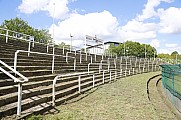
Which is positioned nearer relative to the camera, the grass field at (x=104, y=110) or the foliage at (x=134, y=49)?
the grass field at (x=104, y=110)

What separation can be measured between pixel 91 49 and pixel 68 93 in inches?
562

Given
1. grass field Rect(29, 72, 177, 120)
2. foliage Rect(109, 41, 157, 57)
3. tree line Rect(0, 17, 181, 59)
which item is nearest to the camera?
grass field Rect(29, 72, 177, 120)

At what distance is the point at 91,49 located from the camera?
22031 mm

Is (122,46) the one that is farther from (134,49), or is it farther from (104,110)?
(104,110)

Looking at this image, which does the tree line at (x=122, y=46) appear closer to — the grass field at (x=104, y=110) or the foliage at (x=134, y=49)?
the foliage at (x=134, y=49)

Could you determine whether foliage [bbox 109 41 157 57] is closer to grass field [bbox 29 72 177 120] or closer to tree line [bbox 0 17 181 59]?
tree line [bbox 0 17 181 59]

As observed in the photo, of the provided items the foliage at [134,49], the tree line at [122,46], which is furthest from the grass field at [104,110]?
the foliage at [134,49]

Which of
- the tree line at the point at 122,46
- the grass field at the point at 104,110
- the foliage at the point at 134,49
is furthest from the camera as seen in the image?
the foliage at the point at 134,49

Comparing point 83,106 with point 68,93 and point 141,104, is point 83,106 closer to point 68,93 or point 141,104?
point 68,93

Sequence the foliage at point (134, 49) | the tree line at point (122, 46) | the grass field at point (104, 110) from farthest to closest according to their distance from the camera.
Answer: the foliage at point (134, 49), the tree line at point (122, 46), the grass field at point (104, 110)

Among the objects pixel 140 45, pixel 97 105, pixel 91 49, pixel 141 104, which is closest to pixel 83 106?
pixel 97 105

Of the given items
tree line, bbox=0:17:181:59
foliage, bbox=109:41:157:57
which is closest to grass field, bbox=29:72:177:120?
tree line, bbox=0:17:181:59

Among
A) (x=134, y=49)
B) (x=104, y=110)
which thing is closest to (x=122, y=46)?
(x=134, y=49)

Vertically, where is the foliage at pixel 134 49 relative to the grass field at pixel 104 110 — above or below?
above
